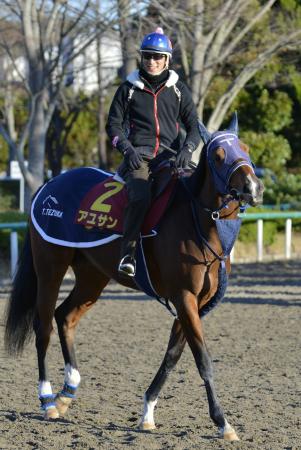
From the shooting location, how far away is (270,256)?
739 inches

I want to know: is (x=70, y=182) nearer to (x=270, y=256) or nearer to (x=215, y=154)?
(x=215, y=154)

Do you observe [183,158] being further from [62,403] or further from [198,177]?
[62,403]

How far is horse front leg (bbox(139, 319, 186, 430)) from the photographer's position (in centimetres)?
572

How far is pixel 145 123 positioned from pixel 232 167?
104 centimetres

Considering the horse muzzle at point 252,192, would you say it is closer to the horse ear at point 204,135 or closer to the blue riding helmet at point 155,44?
the horse ear at point 204,135

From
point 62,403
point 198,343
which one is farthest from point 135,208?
point 62,403

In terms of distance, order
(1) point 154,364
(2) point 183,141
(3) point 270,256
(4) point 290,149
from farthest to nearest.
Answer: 1. (4) point 290,149
2. (3) point 270,256
3. (1) point 154,364
4. (2) point 183,141

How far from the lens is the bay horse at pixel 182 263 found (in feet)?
17.7

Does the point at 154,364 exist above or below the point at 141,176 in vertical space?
below

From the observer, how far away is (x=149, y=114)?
609 centimetres

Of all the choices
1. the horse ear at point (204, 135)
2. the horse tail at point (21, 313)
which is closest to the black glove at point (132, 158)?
the horse ear at point (204, 135)

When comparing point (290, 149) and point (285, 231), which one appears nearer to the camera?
point (285, 231)

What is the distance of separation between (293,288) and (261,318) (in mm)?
3296

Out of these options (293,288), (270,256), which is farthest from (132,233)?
(270,256)
